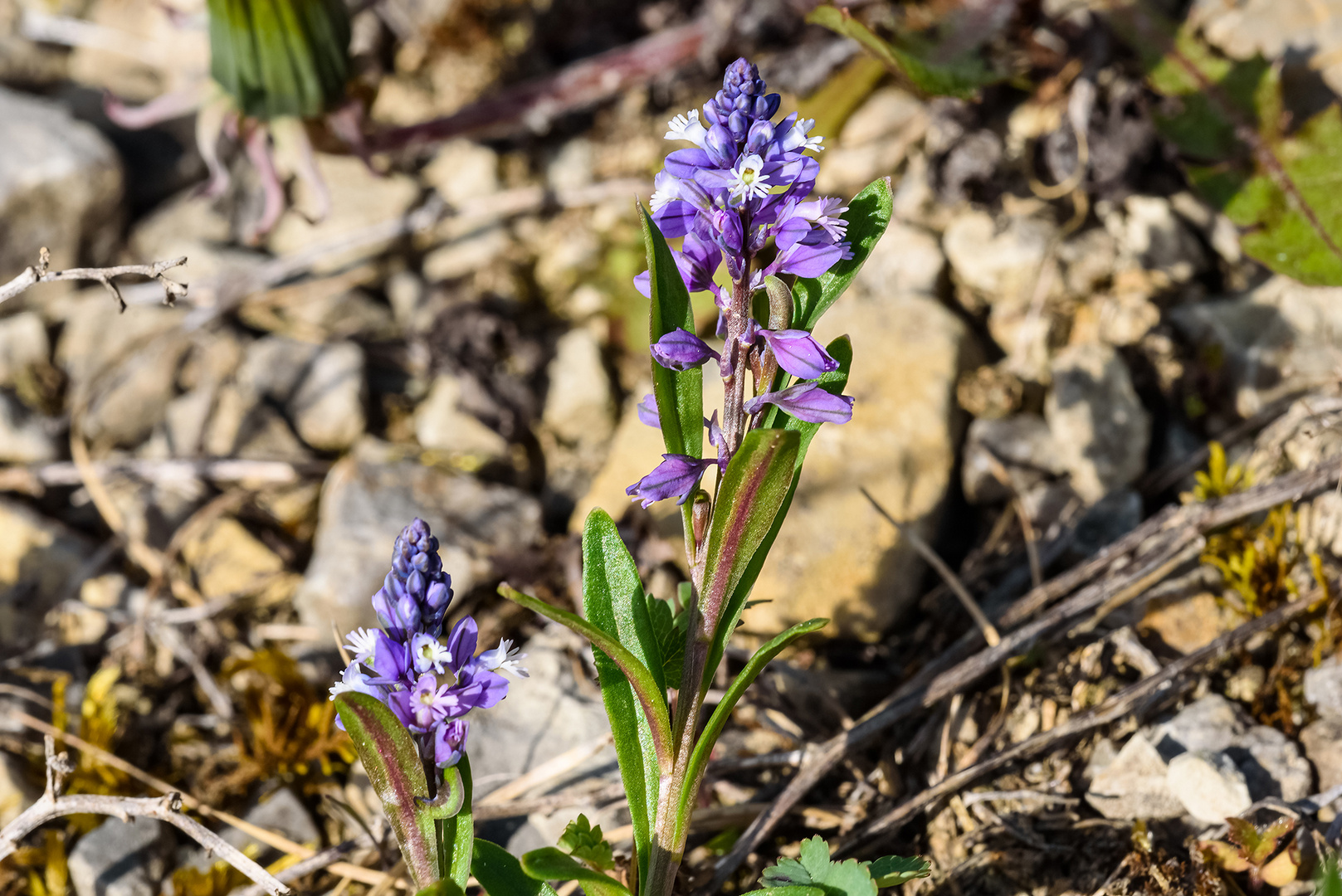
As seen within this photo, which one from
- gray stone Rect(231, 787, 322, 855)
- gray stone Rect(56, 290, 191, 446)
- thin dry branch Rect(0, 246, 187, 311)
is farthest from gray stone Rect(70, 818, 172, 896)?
gray stone Rect(56, 290, 191, 446)

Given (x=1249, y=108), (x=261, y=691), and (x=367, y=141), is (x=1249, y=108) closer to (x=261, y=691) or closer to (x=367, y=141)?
(x=367, y=141)

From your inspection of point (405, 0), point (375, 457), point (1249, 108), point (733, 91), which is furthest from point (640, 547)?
point (405, 0)

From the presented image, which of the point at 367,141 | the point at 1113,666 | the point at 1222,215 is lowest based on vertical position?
the point at 1113,666

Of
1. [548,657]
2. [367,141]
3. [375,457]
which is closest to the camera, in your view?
[548,657]

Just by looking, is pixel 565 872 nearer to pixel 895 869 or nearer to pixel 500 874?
pixel 500 874

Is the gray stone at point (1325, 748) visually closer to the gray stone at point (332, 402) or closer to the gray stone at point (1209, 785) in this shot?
the gray stone at point (1209, 785)

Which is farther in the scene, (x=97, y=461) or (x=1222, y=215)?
(x=97, y=461)
